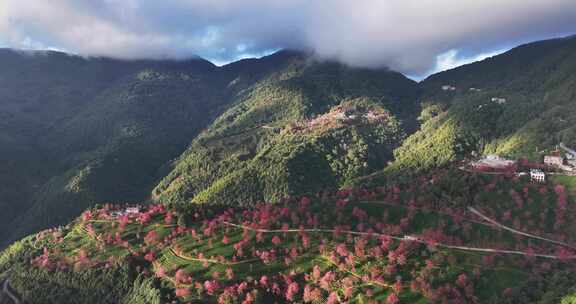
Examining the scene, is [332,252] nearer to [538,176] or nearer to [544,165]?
[538,176]

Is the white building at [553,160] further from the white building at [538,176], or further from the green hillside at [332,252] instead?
the green hillside at [332,252]

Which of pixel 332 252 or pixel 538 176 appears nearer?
pixel 332 252

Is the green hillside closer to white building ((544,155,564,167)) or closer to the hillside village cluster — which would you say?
the hillside village cluster

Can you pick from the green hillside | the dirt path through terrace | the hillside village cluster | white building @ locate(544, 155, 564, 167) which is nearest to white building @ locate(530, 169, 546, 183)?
the hillside village cluster

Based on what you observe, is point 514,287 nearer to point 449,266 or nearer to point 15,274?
point 449,266

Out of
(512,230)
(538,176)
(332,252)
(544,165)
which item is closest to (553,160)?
(544,165)

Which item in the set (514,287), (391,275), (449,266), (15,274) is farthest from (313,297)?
(15,274)

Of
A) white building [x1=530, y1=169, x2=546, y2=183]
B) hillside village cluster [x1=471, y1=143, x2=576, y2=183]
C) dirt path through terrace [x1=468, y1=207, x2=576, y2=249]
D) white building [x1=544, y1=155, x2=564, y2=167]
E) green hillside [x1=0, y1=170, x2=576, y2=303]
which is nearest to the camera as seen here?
green hillside [x1=0, y1=170, x2=576, y2=303]
